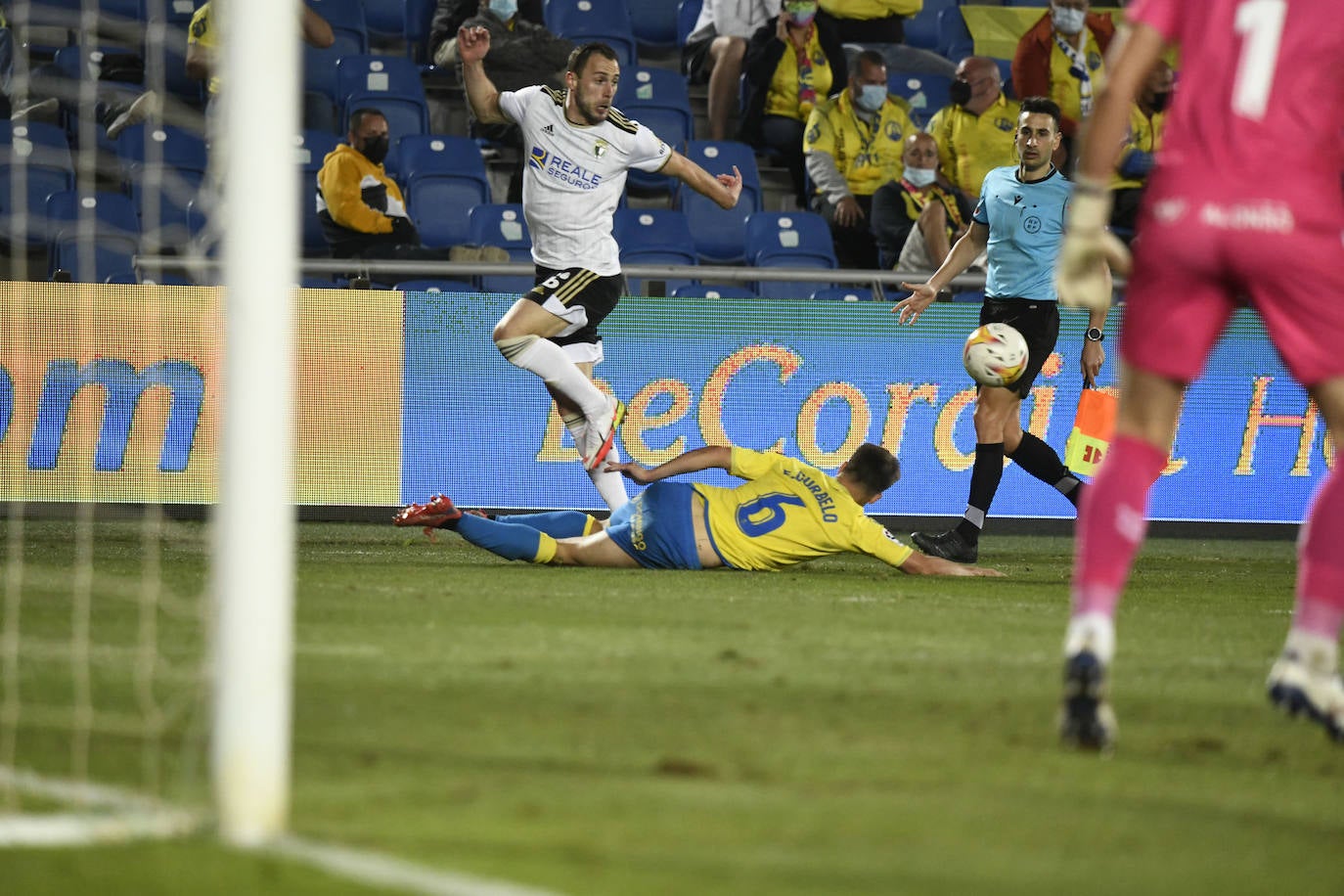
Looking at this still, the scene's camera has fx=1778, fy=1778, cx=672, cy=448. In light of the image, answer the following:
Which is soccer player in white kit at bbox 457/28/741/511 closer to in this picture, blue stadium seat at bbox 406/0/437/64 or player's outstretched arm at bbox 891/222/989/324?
player's outstretched arm at bbox 891/222/989/324

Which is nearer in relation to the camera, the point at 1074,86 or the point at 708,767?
the point at 708,767

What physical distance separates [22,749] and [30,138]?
931 centimetres

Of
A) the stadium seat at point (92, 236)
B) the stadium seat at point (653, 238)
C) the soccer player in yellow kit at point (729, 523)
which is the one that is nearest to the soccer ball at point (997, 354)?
the soccer player in yellow kit at point (729, 523)

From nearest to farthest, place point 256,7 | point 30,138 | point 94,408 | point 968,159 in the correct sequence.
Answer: point 256,7 → point 94,408 → point 30,138 → point 968,159

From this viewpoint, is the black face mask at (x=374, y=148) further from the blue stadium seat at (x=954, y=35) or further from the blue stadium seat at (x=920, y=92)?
the blue stadium seat at (x=954, y=35)

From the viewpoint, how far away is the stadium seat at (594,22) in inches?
587

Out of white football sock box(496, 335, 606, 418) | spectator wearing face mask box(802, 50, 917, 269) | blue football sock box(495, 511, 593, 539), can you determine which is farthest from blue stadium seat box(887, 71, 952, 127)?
blue football sock box(495, 511, 593, 539)

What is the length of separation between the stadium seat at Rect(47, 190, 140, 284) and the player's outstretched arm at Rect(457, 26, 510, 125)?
2.61 metres

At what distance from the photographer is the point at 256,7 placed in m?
2.95

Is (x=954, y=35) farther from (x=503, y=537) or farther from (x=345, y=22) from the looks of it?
(x=503, y=537)

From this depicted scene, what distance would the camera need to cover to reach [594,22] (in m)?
15.0

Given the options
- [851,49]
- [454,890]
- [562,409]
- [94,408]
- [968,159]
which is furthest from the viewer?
[851,49]

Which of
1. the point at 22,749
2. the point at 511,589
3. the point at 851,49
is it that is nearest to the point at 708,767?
the point at 22,749

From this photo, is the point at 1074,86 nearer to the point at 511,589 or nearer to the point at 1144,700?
the point at 511,589
